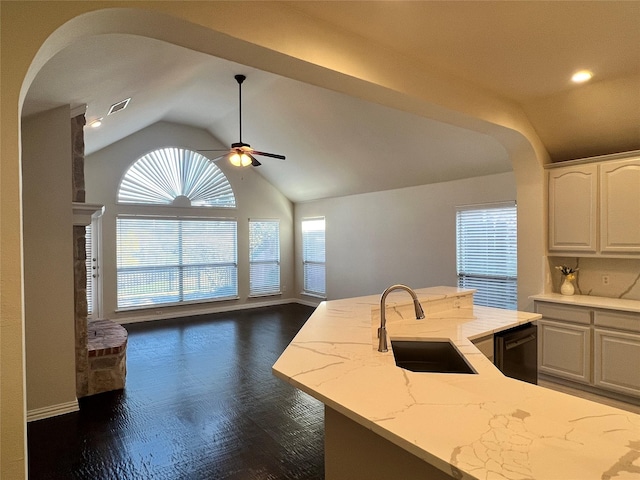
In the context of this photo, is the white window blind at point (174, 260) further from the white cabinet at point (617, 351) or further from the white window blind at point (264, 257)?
the white cabinet at point (617, 351)

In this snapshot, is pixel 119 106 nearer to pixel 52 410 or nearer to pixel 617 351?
pixel 52 410

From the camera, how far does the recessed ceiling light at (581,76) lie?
293 centimetres

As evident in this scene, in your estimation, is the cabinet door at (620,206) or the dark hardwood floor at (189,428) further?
the cabinet door at (620,206)

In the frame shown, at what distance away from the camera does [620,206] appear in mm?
3504

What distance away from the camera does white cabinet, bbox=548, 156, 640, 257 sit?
3.45 m

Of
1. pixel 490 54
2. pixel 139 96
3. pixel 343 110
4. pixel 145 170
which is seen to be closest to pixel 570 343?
pixel 490 54

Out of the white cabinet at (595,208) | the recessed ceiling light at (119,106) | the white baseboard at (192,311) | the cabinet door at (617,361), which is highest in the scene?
the recessed ceiling light at (119,106)

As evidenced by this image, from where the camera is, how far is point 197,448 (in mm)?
2807

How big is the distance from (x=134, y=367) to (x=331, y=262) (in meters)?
4.52

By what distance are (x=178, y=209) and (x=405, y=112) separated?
16.8ft

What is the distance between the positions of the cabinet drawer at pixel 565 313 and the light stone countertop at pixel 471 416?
89.4 inches

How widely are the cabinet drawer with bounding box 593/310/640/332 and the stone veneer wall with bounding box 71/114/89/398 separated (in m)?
4.89

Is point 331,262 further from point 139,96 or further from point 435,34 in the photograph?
point 435,34

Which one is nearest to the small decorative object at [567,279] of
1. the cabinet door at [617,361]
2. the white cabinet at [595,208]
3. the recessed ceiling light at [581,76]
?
the white cabinet at [595,208]
